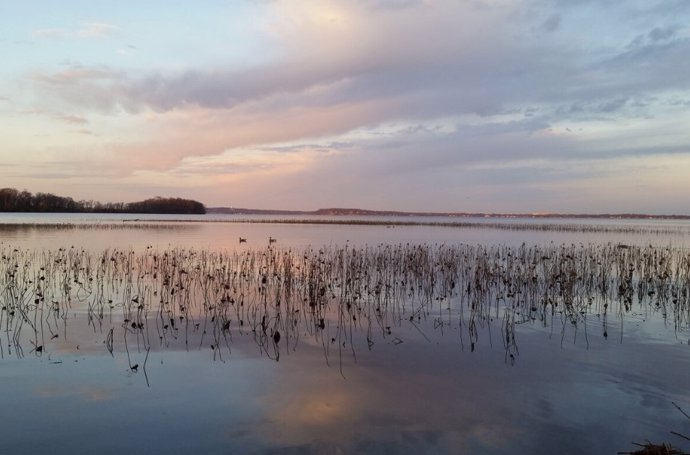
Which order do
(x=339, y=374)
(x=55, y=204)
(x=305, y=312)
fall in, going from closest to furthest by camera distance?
(x=339, y=374) < (x=305, y=312) < (x=55, y=204)

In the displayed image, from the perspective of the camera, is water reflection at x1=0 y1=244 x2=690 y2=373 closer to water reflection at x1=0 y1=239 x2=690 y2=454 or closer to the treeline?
water reflection at x1=0 y1=239 x2=690 y2=454

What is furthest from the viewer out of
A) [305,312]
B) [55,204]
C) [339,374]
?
[55,204]

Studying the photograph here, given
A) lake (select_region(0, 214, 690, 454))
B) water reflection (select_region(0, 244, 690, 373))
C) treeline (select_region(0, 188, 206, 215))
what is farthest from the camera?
treeline (select_region(0, 188, 206, 215))

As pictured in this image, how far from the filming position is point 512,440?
4.48m

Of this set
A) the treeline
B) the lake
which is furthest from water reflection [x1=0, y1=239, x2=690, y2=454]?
the treeline

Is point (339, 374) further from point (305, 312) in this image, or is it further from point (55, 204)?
point (55, 204)

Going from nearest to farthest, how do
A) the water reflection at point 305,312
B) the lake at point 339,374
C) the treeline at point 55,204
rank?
the lake at point 339,374
the water reflection at point 305,312
the treeline at point 55,204

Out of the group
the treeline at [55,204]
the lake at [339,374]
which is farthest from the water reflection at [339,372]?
the treeline at [55,204]

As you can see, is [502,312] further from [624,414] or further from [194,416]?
[194,416]

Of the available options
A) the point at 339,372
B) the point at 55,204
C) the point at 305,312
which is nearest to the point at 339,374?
the point at 339,372

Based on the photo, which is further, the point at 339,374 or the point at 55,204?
the point at 55,204

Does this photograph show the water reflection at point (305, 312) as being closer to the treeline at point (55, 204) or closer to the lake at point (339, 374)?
the lake at point (339, 374)

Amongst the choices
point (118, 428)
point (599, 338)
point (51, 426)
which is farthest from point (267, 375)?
point (599, 338)

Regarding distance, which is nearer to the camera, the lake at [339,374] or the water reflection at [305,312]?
the lake at [339,374]
